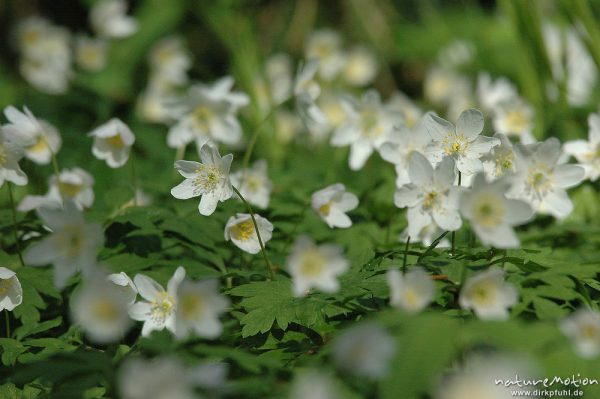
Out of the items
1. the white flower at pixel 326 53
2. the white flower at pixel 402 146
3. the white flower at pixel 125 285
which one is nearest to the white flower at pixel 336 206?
the white flower at pixel 402 146

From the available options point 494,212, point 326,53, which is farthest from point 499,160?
point 326,53

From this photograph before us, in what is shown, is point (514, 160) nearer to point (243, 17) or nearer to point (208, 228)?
point (208, 228)

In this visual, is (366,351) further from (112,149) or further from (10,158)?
(112,149)

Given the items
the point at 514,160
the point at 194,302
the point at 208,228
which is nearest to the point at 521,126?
the point at 514,160

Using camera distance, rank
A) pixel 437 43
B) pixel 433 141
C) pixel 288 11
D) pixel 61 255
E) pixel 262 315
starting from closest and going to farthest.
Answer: pixel 61 255 → pixel 262 315 → pixel 433 141 → pixel 437 43 → pixel 288 11

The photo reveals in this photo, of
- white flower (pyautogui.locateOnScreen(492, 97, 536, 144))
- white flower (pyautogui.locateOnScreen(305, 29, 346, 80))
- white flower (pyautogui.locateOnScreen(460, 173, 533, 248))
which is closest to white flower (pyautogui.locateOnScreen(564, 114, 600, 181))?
white flower (pyautogui.locateOnScreen(492, 97, 536, 144))
